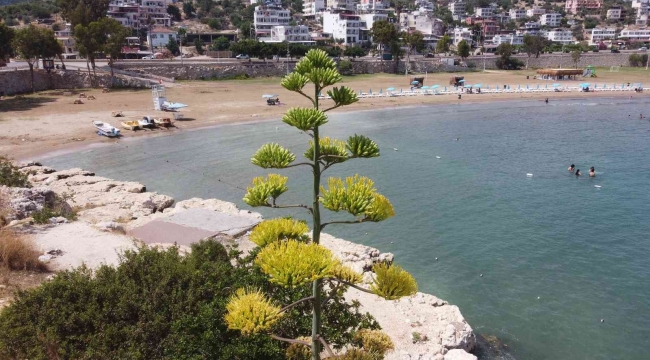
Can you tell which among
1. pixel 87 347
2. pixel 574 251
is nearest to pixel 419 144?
pixel 574 251

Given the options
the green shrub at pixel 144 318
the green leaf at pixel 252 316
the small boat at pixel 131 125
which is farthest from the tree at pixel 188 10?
the green leaf at pixel 252 316

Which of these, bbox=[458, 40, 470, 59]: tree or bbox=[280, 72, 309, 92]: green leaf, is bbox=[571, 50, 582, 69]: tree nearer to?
bbox=[458, 40, 470, 59]: tree

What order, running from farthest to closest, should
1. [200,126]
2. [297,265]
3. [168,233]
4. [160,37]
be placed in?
1. [160,37]
2. [200,126]
3. [168,233]
4. [297,265]

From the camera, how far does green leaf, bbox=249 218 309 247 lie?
19.7ft

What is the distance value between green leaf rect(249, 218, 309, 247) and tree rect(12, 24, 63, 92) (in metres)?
61.0

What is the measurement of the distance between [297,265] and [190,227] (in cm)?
1444

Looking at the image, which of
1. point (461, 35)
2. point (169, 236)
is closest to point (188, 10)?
point (461, 35)

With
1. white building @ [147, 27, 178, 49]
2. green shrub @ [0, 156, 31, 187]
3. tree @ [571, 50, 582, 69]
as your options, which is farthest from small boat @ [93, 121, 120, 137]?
tree @ [571, 50, 582, 69]

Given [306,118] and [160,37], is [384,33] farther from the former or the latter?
[306,118]

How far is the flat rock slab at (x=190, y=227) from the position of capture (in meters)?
17.5

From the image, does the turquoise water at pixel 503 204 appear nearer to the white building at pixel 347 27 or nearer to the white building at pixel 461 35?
the white building at pixel 347 27

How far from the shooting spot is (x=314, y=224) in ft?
18.7

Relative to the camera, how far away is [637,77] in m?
98.2

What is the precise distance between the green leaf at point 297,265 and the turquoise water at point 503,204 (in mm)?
11065
